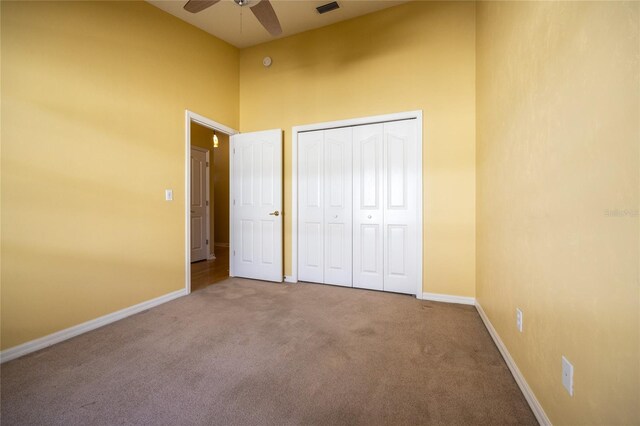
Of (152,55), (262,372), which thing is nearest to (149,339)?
(262,372)

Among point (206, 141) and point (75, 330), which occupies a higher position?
point (206, 141)

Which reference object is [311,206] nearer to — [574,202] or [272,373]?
[272,373]

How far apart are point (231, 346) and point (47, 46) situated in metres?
2.78

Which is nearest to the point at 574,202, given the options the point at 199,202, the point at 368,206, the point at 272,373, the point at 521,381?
the point at 521,381

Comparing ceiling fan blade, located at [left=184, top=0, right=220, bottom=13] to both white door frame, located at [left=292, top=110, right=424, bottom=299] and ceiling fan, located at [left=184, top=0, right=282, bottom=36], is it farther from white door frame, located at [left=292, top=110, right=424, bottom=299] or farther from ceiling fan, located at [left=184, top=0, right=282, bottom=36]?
white door frame, located at [left=292, top=110, right=424, bottom=299]

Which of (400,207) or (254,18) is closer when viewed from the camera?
(400,207)

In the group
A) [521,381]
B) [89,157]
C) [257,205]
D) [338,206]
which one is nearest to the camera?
[521,381]

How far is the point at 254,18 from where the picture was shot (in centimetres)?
343

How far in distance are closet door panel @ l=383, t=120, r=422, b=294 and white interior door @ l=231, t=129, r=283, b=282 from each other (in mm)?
1452

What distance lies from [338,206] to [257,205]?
120 cm

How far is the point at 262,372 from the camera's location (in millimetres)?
1775

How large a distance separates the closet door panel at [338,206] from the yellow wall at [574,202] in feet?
6.06

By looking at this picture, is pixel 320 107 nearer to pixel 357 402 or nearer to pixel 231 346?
pixel 231 346

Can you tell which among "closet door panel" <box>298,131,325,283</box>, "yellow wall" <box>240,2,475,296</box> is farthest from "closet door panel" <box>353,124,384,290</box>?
"closet door panel" <box>298,131,325,283</box>
